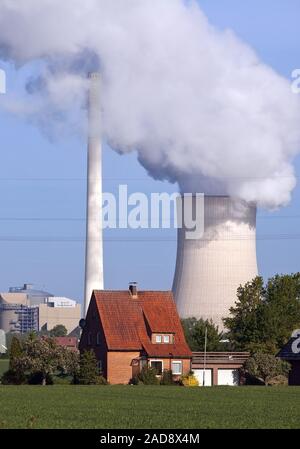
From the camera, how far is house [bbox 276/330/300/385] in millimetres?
48062

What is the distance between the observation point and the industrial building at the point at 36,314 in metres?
162

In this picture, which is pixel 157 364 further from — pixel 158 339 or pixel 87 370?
pixel 87 370

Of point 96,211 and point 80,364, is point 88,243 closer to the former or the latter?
point 96,211

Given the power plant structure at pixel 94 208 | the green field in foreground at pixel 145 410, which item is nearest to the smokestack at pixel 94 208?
the power plant structure at pixel 94 208

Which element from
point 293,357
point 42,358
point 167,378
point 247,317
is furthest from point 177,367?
point 42,358

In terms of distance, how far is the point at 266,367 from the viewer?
49.8m

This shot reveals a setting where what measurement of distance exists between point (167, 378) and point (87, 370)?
12.7 ft

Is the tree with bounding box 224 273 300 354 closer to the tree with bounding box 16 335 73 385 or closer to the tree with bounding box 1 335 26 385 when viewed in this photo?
the tree with bounding box 16 335 73 385

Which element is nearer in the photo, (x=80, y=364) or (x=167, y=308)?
(x=80, y=364)

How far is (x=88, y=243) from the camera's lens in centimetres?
6400

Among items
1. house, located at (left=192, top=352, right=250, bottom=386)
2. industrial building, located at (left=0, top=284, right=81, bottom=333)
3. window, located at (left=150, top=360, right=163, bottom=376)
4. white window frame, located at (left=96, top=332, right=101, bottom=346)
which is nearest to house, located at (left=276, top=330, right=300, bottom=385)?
house, located at (left=192, top=352, right=250, bottom=386)
